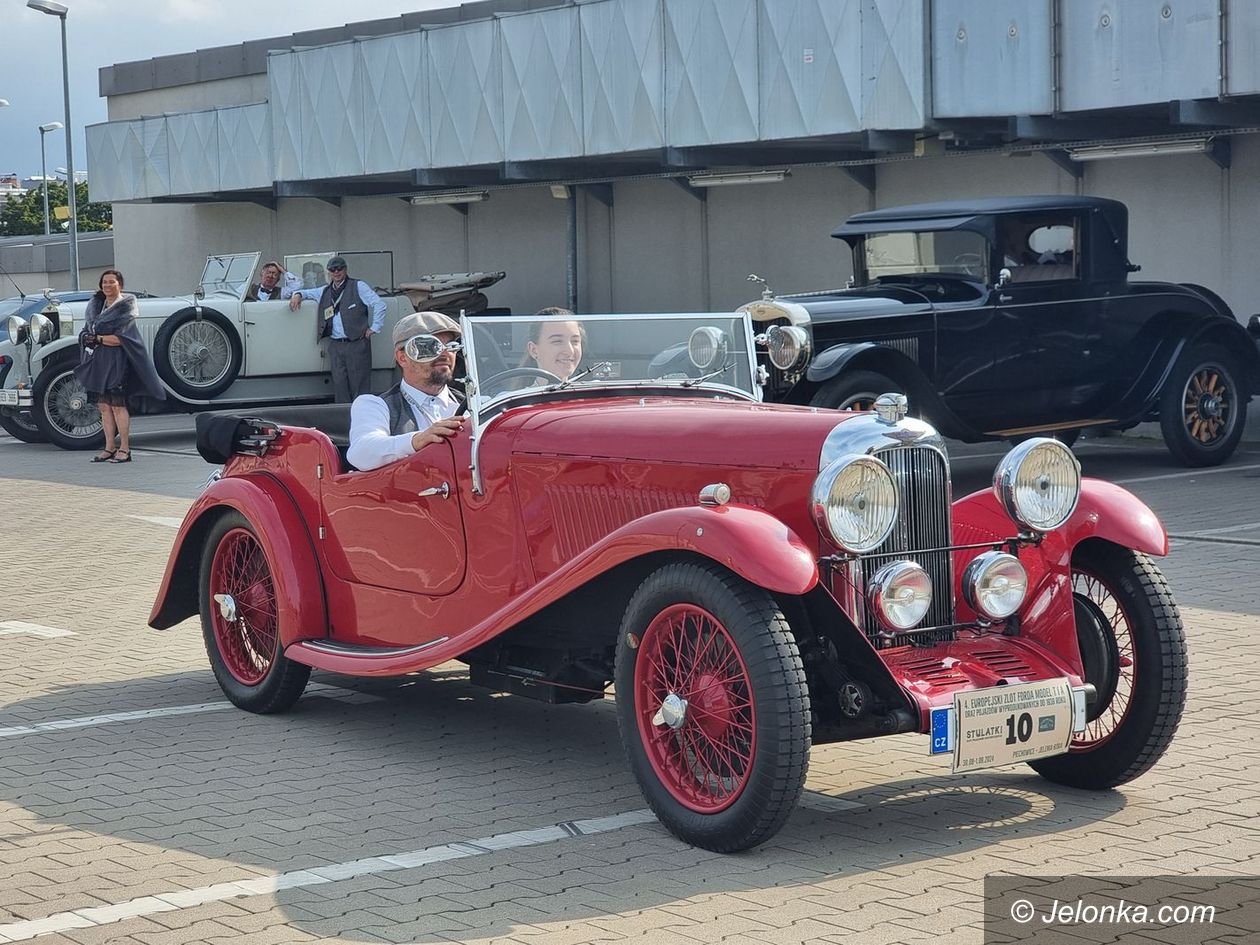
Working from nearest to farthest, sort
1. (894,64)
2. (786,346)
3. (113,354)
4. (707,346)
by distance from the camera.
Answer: (707,346), (786,346), (113,354), (894,64)

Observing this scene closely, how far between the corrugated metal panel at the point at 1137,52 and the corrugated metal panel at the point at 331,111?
12.0 meters

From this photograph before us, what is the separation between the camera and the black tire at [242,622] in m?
6.47

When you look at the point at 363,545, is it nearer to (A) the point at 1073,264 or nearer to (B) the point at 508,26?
(A) the point at 1073,264

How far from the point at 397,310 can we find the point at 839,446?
16.5 m

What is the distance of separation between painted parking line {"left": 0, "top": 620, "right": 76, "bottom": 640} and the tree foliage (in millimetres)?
64931

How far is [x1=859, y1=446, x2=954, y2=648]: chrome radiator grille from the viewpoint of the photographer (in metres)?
4.88

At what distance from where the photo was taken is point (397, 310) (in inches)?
821

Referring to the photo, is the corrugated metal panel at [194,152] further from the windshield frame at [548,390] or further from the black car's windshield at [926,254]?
the windshield frame at [548,390]

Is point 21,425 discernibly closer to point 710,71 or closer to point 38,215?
point 710,71

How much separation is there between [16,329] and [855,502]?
1564 centimetres

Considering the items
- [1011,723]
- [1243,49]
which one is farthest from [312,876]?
[1243,49]

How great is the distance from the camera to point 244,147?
27.2 m

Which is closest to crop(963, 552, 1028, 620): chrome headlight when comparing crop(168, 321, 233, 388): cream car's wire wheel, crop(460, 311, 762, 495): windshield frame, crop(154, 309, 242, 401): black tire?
crop(460, 311, 762, 495): windshield frame

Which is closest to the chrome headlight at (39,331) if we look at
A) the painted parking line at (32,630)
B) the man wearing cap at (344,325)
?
the man wearing cap at (344,325)
